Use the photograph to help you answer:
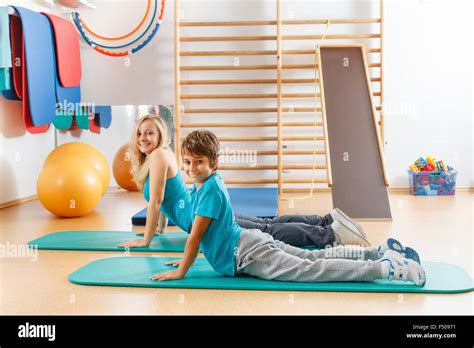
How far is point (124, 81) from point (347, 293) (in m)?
4.70

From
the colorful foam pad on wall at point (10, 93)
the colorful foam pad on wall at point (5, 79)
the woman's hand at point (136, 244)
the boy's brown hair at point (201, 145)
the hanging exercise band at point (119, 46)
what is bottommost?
the woman's hand at point (136, 244)

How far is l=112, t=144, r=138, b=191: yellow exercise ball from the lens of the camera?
258 inches

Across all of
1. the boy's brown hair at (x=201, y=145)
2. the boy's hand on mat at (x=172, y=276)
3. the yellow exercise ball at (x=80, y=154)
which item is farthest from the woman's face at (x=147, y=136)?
the yellow exercise ball at (x=80, y=154)

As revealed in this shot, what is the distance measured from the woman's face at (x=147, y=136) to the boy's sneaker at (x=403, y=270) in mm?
1651

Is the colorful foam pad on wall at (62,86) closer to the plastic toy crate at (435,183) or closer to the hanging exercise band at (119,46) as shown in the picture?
the hanging exercise band at (119,46)

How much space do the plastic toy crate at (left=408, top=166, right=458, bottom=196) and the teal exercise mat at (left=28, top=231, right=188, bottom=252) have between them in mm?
2992

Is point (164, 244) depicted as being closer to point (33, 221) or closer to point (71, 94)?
point (33, 221)

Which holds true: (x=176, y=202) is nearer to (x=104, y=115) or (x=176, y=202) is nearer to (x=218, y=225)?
(x=218, y=225)

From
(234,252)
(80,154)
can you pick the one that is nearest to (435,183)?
(80,154)

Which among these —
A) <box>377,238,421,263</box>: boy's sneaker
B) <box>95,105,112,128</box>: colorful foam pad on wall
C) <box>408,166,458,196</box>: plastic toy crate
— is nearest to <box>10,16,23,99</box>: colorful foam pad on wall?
<box>95,105,112,128</box>: colorful foam pad on wall

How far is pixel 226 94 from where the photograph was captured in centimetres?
689

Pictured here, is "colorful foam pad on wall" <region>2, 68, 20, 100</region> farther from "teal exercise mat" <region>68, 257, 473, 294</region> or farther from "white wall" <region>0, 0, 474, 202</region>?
"teal exercise mat" <region>68, 257, 473, 294</region>

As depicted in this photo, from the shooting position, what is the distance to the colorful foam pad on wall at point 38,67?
219 inches
